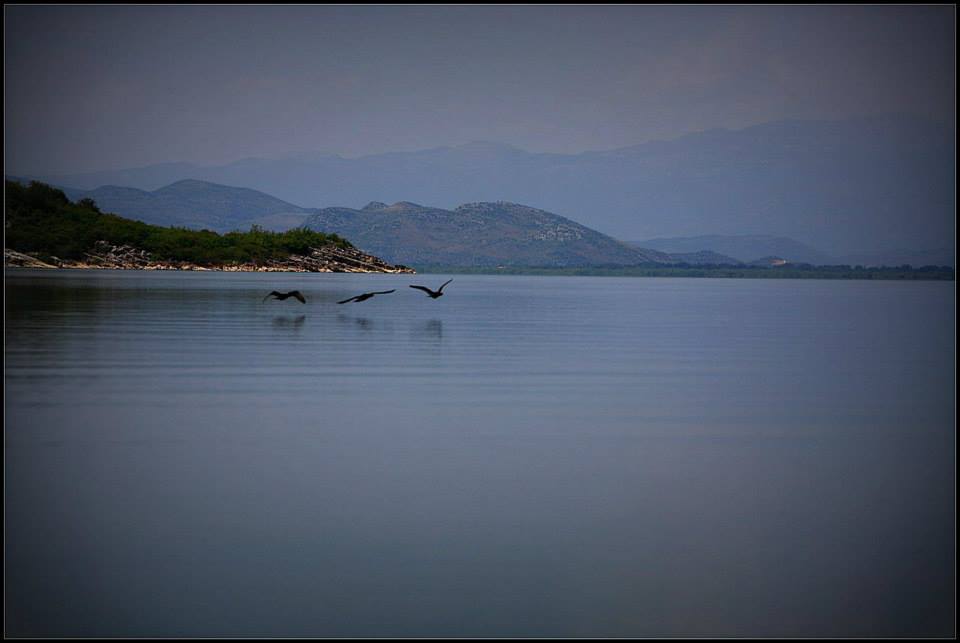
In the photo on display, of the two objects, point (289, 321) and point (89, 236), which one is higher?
point (89, 236)

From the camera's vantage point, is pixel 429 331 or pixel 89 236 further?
pixel 89 236

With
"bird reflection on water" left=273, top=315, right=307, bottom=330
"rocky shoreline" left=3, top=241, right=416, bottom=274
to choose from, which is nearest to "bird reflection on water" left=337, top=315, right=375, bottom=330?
"bird reflection on water" left=273, top=315, right=307, bottom=330

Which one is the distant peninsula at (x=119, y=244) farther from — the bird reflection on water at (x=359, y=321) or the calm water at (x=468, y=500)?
the calm water at (x=468, y=500)

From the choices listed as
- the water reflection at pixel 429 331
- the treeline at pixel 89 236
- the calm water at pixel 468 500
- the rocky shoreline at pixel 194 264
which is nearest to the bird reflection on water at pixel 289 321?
the water reflection at pixel 429 331

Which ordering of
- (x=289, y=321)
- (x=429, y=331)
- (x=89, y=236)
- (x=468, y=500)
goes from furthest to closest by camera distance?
1. (x=89, y=236)
2. (x=289, y=321)
3. (x=429, y=331)
4. (x=468, y=500)

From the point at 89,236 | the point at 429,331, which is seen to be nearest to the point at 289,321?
the point at 429,331

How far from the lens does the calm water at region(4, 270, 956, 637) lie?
6262 millimetres

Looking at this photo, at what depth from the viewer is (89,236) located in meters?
112

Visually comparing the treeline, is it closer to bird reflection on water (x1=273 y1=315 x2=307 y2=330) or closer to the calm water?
bird reflection on water (x1=273 y1=315 x2=307 y2=330)

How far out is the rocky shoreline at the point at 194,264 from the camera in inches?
3974

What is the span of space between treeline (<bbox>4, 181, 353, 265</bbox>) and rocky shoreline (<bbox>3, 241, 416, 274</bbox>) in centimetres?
88

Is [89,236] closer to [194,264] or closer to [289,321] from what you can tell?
[194,264]

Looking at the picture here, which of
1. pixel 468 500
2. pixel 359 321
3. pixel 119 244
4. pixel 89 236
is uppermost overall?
pixel 89 236

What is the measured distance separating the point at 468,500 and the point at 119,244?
11513cm
